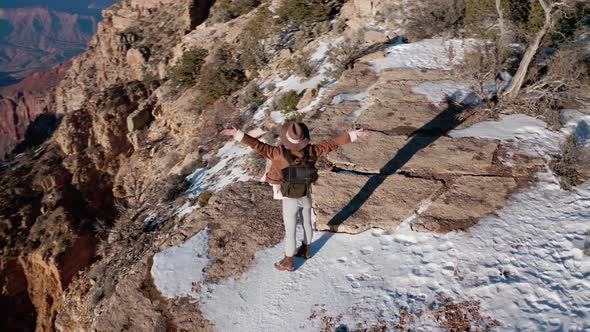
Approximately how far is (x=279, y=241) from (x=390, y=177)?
7.58ft

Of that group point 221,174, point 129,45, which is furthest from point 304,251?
point 129,45

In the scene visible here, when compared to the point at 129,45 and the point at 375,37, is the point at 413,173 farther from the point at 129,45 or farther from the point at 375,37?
the point at 129,45

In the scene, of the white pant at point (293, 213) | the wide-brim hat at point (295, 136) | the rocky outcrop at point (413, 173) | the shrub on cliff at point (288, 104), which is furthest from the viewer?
the shrub on cliff at point (288, 104)

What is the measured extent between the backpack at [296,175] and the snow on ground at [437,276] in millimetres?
1428

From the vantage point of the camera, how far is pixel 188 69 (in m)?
18.6

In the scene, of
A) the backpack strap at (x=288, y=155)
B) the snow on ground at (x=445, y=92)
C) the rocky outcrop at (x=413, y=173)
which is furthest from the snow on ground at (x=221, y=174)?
the snow on ground at (x=445, y=92)

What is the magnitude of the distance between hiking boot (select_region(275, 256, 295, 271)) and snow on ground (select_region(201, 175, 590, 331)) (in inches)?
2.8

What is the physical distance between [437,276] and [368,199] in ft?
5.77

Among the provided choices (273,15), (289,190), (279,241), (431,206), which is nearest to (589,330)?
(431,206)

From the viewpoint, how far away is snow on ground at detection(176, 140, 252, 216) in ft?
25.9

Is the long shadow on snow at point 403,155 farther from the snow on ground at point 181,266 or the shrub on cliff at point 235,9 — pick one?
the shrub on cliff at point 235,9

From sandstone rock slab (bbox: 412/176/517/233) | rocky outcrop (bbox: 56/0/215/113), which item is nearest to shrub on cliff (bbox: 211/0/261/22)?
rocky outcrop (bbox: 56/0/215/113)

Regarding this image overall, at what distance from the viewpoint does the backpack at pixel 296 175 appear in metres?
3.82

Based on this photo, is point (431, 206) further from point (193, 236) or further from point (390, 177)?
point (193, 236)
